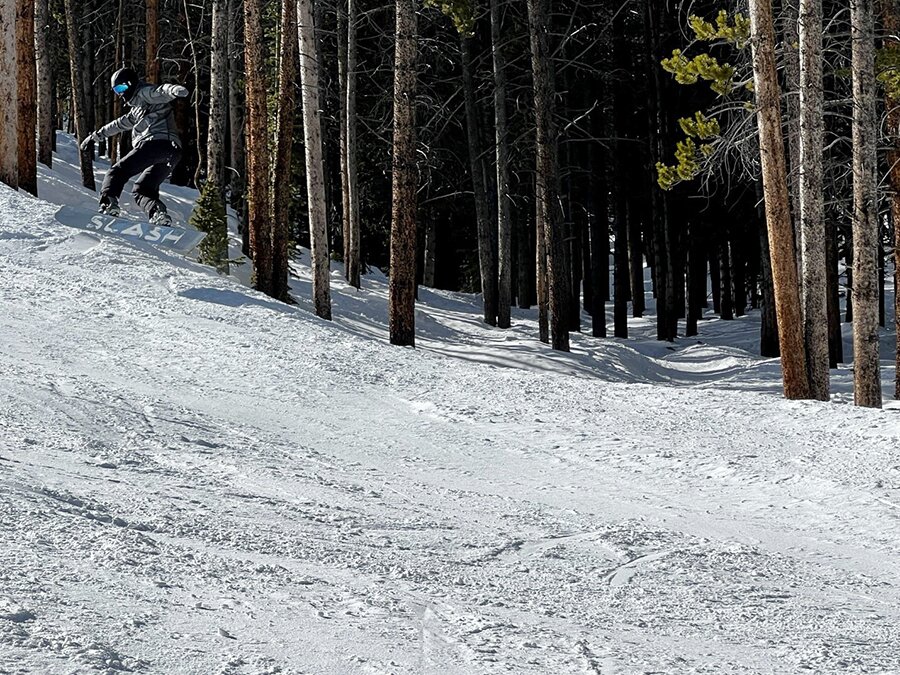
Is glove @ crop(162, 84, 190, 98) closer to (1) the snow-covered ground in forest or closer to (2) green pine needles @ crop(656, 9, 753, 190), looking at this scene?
(1) the snow-covered ground in forest

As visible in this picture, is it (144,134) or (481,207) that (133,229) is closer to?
(144,134)

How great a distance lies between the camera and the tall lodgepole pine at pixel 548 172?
1803 cm

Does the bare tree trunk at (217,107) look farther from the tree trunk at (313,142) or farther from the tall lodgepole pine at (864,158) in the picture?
the tall lodgepole pine at (864,158)

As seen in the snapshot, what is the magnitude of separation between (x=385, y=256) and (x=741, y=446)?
1046 inches

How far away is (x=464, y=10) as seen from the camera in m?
14.9

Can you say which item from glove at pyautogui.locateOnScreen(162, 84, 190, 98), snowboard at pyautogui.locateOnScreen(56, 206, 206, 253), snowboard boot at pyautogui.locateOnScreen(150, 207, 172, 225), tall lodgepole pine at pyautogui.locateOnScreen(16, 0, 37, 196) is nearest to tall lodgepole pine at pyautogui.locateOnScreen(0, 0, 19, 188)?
tall lodgepole pine at pyautogui.locateOnScreen(16, 0, 37, 196)

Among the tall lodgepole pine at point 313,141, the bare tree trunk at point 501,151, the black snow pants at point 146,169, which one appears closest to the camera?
the black snow pants at point 146,169

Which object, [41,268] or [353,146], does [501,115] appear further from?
[41,268]

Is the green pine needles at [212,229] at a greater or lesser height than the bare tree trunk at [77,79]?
lesser

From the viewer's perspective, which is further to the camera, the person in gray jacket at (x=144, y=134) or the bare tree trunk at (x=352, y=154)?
the bare tree trunk at (x=352, y=154)

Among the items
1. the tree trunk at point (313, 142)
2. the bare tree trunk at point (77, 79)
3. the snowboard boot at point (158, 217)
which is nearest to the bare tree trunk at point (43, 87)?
the bare tree trunk at point (77, 79)

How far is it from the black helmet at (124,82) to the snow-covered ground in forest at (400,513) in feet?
12.9

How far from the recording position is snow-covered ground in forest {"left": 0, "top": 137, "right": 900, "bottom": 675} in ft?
11.6

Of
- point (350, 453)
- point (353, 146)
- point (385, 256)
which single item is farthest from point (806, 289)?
point (385, 256)
